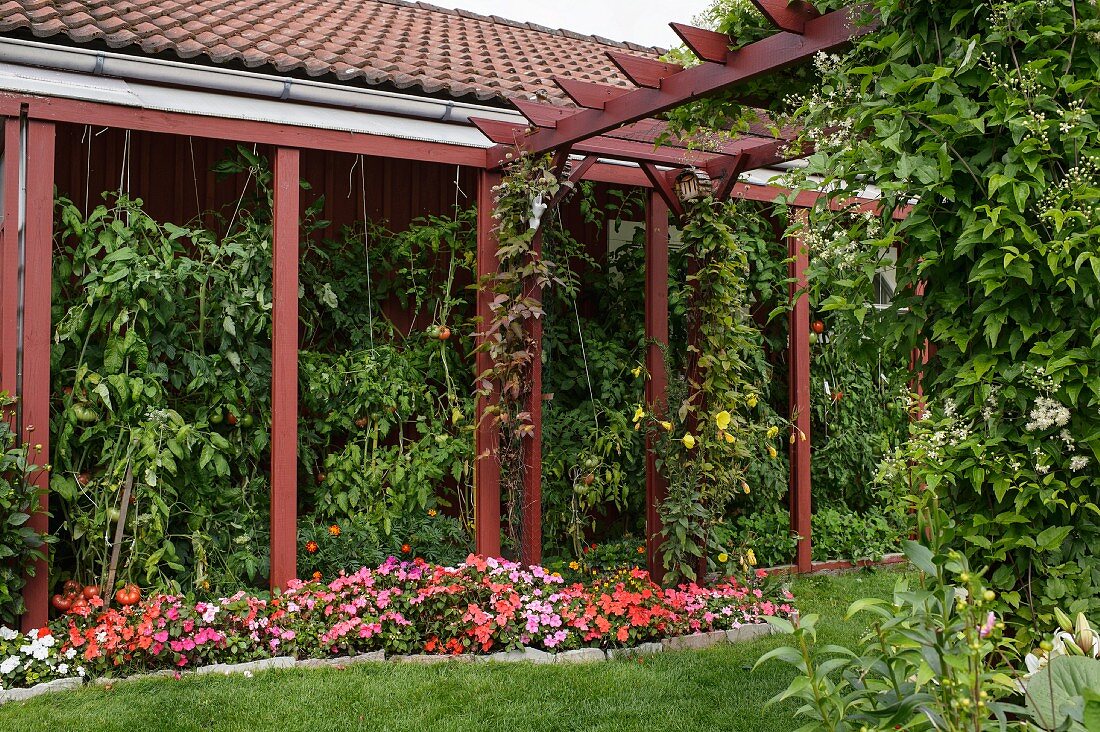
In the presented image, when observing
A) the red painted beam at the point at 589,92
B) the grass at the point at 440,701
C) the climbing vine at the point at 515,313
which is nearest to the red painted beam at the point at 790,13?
the red painted beam at the point at 589,92

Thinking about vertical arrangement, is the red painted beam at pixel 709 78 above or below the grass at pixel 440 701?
above

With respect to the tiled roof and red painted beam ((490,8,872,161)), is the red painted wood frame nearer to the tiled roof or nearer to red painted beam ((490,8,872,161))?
the tiled roof

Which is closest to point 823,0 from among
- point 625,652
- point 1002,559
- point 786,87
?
point 786,87

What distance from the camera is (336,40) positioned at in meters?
5.95

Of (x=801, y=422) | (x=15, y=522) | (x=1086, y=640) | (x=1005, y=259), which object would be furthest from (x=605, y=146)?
(x=1086, y=640)

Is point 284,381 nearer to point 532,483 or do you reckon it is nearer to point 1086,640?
point 532,483

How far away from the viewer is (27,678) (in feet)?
12.6

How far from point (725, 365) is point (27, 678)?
3592 mm

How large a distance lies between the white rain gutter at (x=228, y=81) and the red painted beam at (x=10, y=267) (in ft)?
1.09

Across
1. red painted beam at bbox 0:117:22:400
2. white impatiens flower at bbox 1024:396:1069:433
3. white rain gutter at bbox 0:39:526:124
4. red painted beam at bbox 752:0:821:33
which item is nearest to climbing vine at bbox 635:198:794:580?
white rain gutter at bbox 0:39:526:124

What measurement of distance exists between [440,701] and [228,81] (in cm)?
309

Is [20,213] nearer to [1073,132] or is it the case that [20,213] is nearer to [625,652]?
[625,652]

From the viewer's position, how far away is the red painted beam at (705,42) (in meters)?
3.44

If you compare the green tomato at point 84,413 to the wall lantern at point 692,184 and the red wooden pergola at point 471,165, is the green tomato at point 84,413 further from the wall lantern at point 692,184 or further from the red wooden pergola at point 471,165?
the wall lantern at point 692,184
